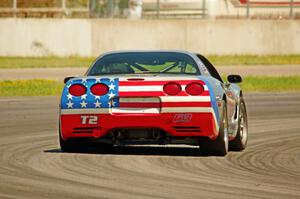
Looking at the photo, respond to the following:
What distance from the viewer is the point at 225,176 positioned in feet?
36.7

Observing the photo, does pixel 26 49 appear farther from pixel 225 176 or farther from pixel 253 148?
pixel 225 176

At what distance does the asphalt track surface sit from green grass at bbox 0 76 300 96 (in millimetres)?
11640

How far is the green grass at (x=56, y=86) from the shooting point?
29.2 m

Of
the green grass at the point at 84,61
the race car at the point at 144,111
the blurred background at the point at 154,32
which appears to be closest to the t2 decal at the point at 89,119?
the race car at the point at 144,111

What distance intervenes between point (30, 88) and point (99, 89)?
57.0 feet

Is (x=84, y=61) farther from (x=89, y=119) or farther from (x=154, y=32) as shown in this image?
(x=89, y=119)

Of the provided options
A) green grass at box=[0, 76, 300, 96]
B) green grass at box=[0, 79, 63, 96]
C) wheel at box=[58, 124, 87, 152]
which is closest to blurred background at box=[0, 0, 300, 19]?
green grass at box=[0, 76, 300, 96]

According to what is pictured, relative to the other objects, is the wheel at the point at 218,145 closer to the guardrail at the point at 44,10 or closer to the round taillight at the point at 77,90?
the round taillight at the point at 77,90

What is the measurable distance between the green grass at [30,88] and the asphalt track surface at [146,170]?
11273mm

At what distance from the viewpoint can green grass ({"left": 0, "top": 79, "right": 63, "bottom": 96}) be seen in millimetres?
28906

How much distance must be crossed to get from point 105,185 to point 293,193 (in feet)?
5.09

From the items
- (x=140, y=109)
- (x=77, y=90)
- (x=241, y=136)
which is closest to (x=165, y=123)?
(x=140, y=109)

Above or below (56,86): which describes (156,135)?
above

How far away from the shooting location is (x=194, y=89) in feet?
42.4
